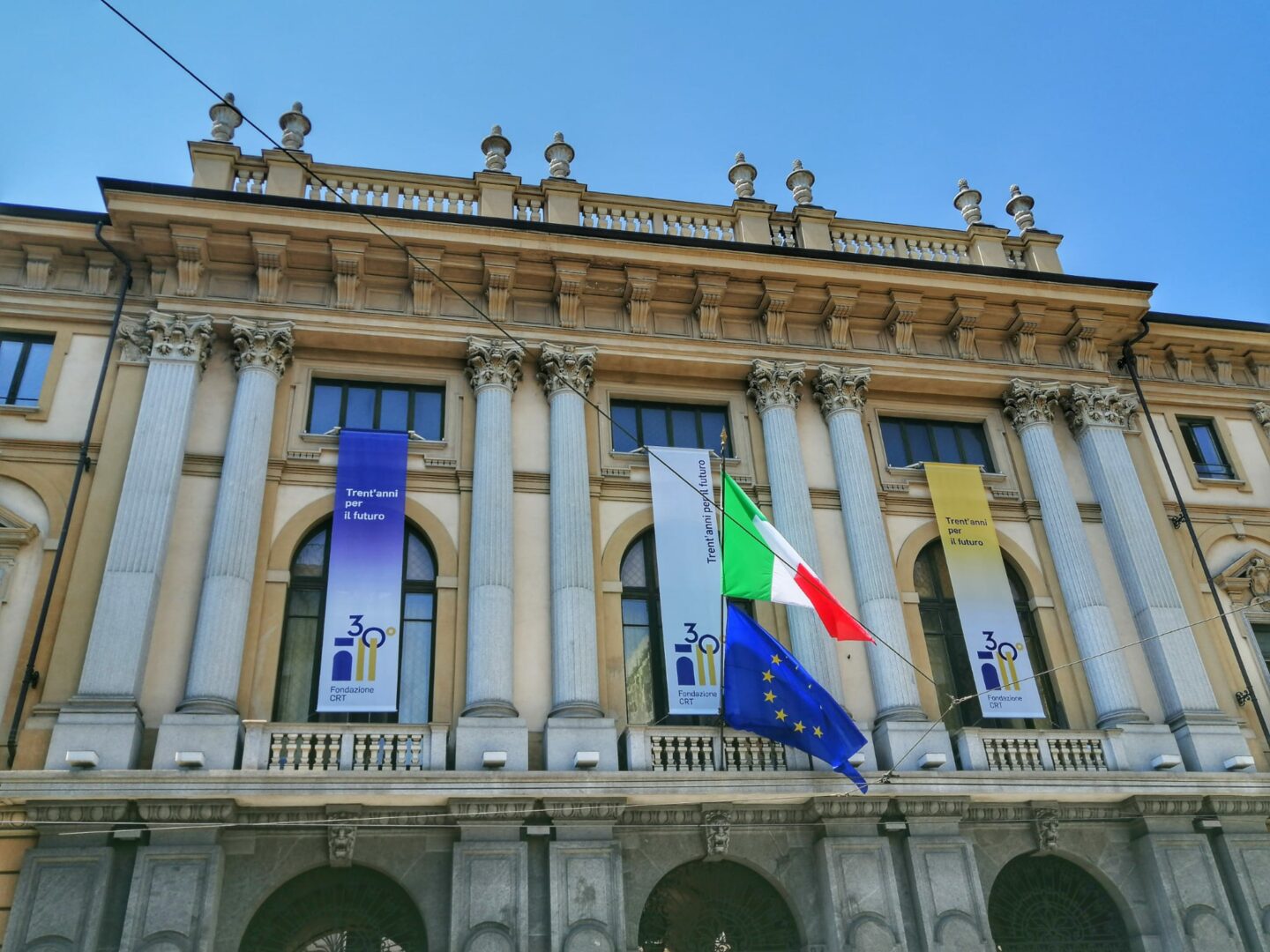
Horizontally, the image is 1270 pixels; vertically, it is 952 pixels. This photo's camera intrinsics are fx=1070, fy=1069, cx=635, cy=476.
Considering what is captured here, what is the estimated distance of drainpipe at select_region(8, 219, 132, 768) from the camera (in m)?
14.7

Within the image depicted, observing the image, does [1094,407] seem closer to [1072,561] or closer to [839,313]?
[1072,561]

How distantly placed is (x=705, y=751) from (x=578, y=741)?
6.21 ft

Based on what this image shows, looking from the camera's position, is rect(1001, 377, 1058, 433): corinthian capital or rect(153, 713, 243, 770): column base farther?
rect(1001, 377, 1058, 433): corinthian capital

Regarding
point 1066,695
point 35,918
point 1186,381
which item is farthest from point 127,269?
point 1186,381

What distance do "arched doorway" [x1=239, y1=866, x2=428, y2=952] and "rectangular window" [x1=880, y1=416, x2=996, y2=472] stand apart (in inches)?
456

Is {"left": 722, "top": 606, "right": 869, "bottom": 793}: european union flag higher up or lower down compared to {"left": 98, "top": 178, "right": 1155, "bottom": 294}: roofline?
lower down

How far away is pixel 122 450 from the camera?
55.6ft

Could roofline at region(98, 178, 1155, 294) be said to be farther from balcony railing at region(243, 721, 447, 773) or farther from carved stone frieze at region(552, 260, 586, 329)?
balcony railing at region(243, 721, 447, 773)

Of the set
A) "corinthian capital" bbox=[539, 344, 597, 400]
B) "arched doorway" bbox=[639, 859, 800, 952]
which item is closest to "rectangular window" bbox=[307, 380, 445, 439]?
"corinthian capital" bbox=[539, 344, 597, 400]

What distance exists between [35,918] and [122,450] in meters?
7.10

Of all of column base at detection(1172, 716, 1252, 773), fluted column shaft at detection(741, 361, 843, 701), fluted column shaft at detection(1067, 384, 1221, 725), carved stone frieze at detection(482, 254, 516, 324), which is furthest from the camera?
carved stone frieze at detection(482, 254, 516, 324)

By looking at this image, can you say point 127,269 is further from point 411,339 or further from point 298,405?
point 411,339

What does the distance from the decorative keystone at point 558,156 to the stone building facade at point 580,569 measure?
0.11 metres

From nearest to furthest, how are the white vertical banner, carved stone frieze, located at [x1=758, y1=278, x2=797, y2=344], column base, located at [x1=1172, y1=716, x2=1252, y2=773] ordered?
1. the white vertical banner
2. column base, located at [x1=1172, y1=716, x2=1252, y2=773]
3. carved stone frieze, located at [x1=758, y1=278, x2=797, y2=344]
